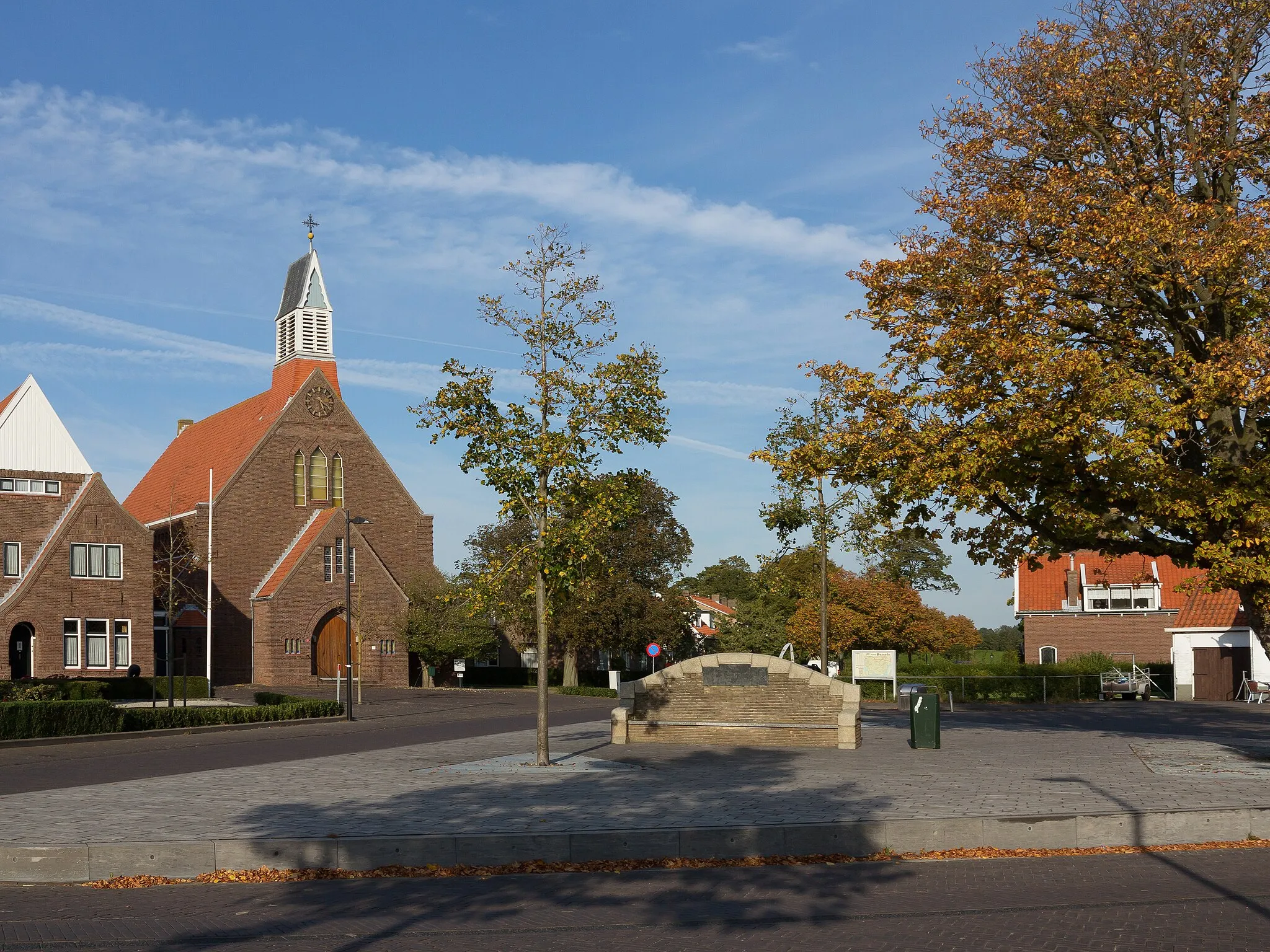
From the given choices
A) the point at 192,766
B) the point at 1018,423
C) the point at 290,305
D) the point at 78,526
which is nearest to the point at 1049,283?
the point at 1018,423

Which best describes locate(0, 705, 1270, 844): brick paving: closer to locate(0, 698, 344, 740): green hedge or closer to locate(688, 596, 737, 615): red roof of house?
locate(0, 698, 344, 740): green hedge

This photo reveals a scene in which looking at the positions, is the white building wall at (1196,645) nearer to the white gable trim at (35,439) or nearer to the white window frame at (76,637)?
the white window frame at (76,637)

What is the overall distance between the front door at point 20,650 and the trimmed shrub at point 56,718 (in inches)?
997

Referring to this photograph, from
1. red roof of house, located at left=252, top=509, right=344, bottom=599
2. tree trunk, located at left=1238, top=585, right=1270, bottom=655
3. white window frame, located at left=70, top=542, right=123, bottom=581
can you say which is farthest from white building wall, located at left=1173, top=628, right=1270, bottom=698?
white window frame, located at left=70, top=542, right=123, bottom=581

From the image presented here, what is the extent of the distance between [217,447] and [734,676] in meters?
50.0

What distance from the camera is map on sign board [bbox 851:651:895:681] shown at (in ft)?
132

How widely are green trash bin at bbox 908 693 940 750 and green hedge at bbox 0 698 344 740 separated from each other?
16.2 meters

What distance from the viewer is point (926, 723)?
20.8m

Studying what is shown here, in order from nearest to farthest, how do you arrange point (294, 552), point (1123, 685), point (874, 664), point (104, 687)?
1. point (104, 687)
2. point (874, 664)
3. point (1123, 685)
4. point (294, 552)

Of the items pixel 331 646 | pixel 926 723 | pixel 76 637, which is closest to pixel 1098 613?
pixel 331 646

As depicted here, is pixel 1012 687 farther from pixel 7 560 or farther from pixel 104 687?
pixel 7 560

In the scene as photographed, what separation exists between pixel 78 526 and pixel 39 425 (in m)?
4.68

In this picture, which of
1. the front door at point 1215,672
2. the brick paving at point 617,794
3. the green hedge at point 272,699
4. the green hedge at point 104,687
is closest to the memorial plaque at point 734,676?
the brick paving at point 617,794

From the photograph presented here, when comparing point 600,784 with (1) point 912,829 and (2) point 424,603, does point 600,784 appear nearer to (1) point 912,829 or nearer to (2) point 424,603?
(1) point 912,829
